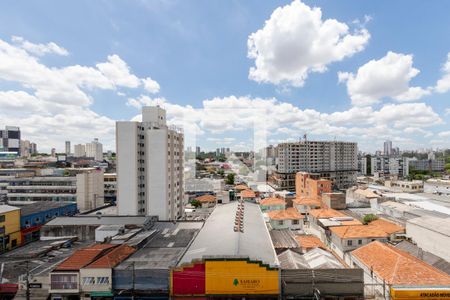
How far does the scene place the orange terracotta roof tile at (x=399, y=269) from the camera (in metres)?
13.7

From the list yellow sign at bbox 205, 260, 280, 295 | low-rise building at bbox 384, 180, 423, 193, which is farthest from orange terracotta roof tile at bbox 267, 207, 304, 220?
low-rise building at bbox 384, 180, 423, 193

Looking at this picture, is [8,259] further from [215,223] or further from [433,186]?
[433,186]

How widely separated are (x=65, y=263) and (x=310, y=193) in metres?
41.1

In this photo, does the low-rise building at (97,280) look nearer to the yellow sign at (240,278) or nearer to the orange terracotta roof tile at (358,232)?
the yellow sign at (240,278)

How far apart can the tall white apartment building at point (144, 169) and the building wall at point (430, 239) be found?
25.6m

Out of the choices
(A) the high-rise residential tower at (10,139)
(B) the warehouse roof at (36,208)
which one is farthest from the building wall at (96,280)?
(A) the high-rise residential tower at (10,139)

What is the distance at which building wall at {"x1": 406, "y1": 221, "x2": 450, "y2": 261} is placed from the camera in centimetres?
1891

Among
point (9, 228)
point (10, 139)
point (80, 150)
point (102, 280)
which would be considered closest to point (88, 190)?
point (9, 228)

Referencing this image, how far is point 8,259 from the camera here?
61.5 ft

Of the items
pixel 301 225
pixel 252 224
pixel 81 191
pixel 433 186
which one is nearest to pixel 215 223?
pixel 252 224

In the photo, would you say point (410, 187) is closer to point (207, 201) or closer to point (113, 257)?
point (207, 201)

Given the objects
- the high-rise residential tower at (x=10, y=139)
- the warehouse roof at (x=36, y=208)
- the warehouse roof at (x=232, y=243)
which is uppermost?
the high-rise residential tower at (x=10, y=139)

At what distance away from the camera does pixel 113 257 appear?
49.2 ft

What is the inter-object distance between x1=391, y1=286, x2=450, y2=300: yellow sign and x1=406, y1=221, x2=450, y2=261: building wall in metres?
8.04
